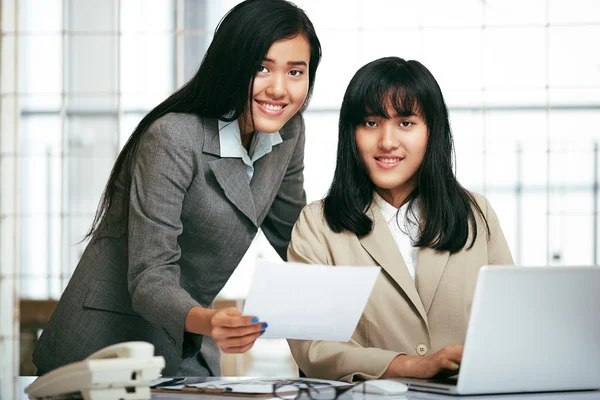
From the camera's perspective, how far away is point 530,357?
1286 mm

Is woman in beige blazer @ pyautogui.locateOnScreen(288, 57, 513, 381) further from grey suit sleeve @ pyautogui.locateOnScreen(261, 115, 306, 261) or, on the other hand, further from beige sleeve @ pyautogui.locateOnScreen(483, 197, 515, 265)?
grey suit sleeve @ pyautogui.locateOnScreen(261, 115, 306, 261)

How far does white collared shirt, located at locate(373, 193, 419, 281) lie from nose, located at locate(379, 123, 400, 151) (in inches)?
5.6

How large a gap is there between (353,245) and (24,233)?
351cm

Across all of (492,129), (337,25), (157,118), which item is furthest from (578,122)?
(157,118)

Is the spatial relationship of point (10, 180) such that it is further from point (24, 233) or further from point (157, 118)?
point (157, 118)

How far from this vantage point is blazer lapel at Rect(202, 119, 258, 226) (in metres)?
1.75

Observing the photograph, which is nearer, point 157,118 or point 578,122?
point 157,118

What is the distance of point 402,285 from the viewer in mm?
1667

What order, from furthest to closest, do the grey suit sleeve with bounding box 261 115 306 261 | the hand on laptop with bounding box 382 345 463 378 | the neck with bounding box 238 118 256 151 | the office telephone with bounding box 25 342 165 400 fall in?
the grey suit sleeve with bounding box 261 115 306 261
the neck with bounding box 238 118 256 151
the hand on laptop with bounding box 382 345 463 378
the office telephone with bounding box 25 342 165 400

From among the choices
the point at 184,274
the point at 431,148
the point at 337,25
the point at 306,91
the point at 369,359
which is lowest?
the point at 369,359

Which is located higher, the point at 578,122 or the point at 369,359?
the point at 578,122

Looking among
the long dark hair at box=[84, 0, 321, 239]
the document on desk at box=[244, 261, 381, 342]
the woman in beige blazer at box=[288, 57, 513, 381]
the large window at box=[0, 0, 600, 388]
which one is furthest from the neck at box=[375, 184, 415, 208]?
the large window at box=[0, 0, 600, 388]

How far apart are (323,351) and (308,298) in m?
0.32

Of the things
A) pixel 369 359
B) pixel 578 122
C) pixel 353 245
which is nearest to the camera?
pixel 369 359
